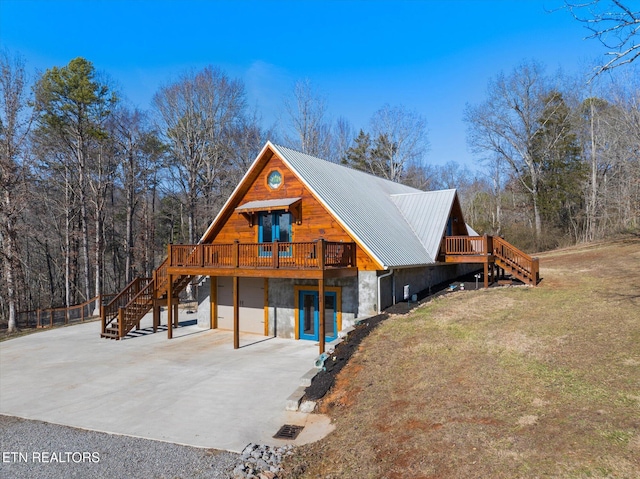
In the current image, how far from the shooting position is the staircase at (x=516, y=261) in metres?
16.4

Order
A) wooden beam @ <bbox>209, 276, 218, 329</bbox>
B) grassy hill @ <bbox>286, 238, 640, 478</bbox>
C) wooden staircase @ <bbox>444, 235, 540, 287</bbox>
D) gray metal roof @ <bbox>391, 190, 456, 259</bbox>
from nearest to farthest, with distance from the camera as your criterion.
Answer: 1. grassy hill @ <bbox>286, 238, 640, 478</bbox>
2. wooden staircase @ <bbox>444, 235, 540, 287</bbox>
3. gray metal roof @ <bbox>391, 190, 456, 259</bbox>
4. wooden beam @ <bbox>209, 276, 218, 329</bbox>

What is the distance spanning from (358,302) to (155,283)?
31.2 feet

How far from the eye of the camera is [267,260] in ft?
49.9

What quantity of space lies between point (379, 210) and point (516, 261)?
20.5 feet

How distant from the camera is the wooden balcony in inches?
512

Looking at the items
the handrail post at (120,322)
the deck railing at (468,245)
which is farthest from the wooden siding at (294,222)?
the deck railing at (468,245)

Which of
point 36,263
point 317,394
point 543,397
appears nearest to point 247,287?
point 317,394

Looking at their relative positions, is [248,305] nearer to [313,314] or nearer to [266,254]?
[266,254]

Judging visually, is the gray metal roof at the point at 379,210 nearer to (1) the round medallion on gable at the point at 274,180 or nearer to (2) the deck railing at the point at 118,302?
(1) the round medallion on gable at the point at 274,180

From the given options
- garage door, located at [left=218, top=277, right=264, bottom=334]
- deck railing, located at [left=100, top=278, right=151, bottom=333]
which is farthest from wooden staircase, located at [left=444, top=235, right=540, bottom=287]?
deck railing, located at [left=100, top=278, right=151, bottom=333]

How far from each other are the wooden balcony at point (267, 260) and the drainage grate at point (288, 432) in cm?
540

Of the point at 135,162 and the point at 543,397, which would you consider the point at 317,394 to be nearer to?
the point at 543,397

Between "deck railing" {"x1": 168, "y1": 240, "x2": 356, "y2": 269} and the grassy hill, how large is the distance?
109 inches

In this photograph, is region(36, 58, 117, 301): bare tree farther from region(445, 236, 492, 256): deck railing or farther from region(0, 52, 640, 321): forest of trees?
region(445, 236, 492, 256): deck railing
